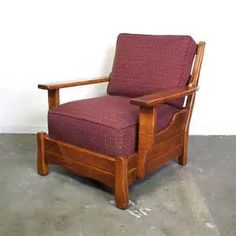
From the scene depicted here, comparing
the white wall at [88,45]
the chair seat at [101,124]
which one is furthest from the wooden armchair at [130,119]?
the white wall at [88,45]

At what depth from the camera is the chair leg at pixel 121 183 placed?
1.50m

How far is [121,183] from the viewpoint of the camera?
1.52 m

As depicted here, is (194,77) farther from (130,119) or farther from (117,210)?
(117,210)

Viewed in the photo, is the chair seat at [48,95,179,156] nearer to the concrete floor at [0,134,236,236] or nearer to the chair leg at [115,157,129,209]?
the chair leg at [115,157,129,209]

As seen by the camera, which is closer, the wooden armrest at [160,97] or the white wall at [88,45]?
the wooden armrest at [160,97]

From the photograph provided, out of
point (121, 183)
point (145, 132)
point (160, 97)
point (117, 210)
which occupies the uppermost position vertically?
point (160, 97)

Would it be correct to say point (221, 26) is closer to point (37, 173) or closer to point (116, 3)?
point (116, 3)

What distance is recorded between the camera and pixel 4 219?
1454mm

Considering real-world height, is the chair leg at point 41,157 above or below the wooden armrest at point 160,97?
below

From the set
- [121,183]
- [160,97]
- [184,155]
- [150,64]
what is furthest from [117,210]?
[150,64]

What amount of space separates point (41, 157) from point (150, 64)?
2.59 feet

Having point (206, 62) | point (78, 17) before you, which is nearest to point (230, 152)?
point (206, 62)

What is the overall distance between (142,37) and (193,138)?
93 cm

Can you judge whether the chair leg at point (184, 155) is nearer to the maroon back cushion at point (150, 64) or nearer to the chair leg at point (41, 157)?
the maroon back cushion at point (150, 64)
